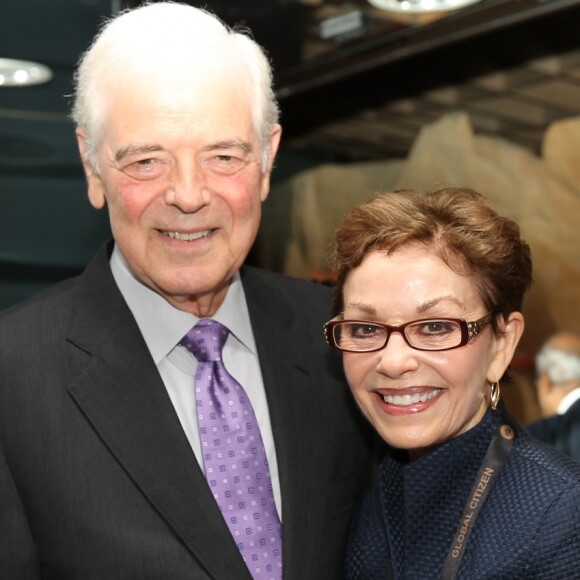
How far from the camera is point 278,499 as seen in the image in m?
1.94

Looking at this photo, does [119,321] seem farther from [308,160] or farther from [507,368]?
[308,160]

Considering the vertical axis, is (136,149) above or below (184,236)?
above

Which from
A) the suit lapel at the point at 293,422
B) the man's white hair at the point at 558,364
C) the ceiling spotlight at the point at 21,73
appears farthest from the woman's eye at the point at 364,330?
the man's white hair at the point at 558,364

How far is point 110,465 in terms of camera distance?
178 centimetres

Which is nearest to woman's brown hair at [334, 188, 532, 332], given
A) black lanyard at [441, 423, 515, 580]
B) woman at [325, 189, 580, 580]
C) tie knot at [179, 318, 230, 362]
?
woman at [325, 189, 580, 580]

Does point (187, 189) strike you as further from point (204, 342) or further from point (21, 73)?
point (21, 73)

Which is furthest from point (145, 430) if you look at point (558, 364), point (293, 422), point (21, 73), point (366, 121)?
point (366, 121)

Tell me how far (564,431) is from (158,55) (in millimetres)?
2043

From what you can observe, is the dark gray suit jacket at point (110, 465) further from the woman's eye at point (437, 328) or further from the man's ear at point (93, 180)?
the woman's eye at point (437, 328)

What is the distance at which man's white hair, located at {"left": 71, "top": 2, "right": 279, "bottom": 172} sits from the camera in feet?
6.22

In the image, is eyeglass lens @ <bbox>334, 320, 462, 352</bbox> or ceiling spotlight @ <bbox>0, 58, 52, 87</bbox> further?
ceiling spotlight @ <bbox>0, 58, 52, 87</bbox>

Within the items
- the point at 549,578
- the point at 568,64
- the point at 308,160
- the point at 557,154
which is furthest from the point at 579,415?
the point at 308,160

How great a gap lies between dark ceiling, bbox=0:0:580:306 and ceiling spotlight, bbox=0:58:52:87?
2cm

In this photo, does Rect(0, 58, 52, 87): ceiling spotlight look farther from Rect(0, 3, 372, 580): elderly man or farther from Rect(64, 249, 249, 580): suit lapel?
Rect(64, 249, 249, 580): suit lapel
